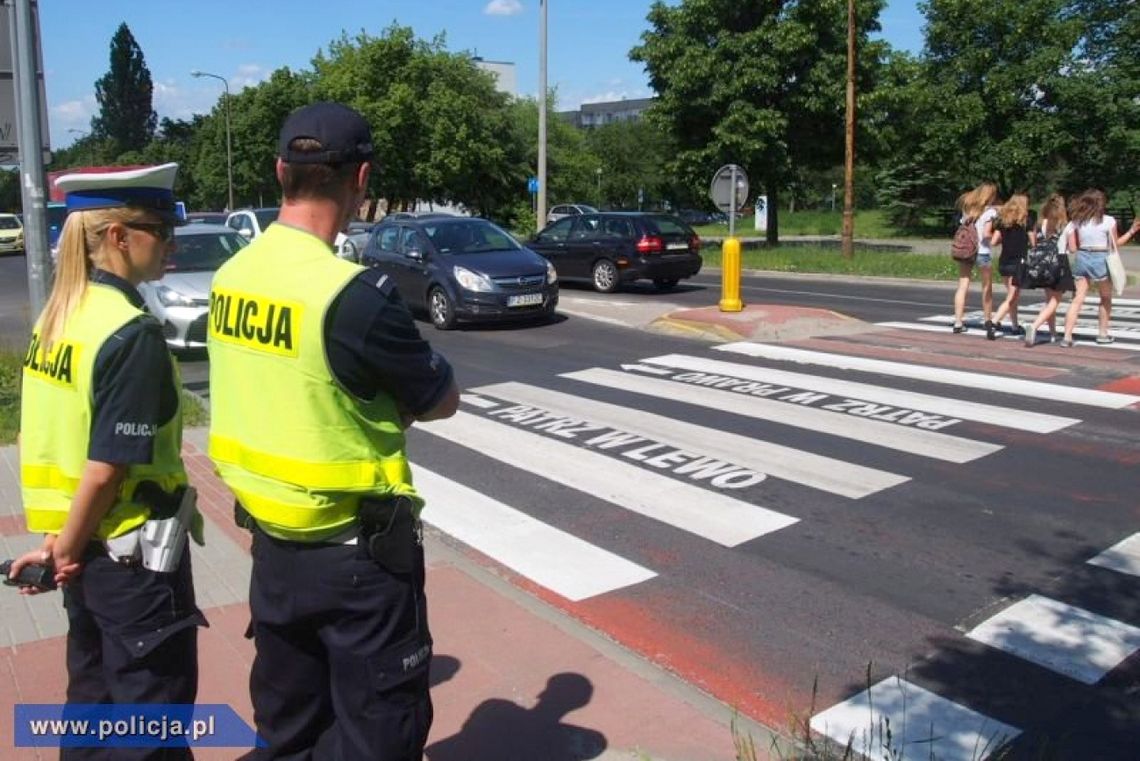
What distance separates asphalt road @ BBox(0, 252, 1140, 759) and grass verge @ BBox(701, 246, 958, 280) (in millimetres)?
12168

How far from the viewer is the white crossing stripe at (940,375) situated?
891 centimetres

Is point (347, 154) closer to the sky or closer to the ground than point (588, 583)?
closer to the sky

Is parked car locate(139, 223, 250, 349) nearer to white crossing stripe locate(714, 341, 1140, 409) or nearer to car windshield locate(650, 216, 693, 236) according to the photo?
white crossing stripe locate(714, 341, 1140, 409)

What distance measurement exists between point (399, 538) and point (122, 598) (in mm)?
802

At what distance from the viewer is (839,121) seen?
30.6 meters

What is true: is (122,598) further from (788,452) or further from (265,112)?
(265,112)

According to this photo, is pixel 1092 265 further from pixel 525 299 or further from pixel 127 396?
pixel 127 396

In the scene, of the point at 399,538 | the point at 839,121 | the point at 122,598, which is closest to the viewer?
the point at 399,538

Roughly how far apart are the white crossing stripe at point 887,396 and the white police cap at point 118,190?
6965mm

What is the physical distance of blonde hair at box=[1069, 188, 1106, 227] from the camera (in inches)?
439

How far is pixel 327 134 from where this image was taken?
2.26m

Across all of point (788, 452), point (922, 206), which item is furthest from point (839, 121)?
point (788, 452)

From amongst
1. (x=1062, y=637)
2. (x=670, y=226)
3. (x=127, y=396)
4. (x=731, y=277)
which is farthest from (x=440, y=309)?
(x=127, y=396)

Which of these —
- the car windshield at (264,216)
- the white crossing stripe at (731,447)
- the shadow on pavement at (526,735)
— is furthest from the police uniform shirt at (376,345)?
the car windshield at (264,216)
